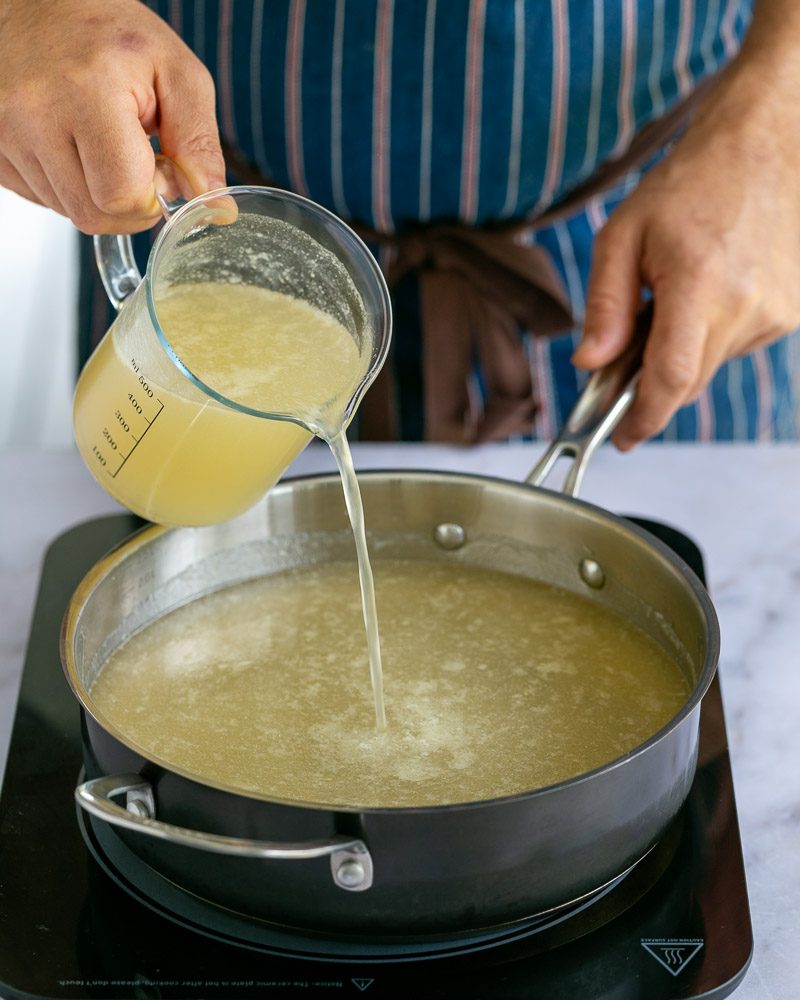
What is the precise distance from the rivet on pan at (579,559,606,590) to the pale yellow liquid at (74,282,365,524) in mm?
301

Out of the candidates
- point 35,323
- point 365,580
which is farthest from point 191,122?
point 35,323

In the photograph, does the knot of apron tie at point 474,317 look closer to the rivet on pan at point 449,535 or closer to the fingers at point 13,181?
the rivet on pan at point 449,535

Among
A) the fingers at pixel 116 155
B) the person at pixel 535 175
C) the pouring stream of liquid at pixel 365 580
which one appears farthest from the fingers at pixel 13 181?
the pouring stream of liquid at pixel 365 580

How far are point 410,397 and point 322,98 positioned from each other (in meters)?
0.39

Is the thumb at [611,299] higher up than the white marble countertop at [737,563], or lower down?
higher up

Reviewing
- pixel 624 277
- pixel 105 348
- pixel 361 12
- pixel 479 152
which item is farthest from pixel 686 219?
pixel 105 348

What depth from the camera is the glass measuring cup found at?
90 centimetres

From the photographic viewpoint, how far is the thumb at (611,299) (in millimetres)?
1267

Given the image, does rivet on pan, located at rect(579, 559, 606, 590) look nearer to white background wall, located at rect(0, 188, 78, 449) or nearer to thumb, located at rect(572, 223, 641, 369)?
thumb, located at rect(572, 223, 641, 369)

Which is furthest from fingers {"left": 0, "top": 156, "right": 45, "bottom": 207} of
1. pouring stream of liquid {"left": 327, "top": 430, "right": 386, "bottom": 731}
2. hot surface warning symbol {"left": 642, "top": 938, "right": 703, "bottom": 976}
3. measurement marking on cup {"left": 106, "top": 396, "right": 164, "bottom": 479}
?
hot surface warning symbol {"left": 642, "top": 938, "right": 703, "bottom": 976}

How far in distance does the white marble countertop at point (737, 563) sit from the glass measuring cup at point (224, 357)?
0.26 metres

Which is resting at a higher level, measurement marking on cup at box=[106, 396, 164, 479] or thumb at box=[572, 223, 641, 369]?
measurement marking on cup at box=[106, 396, 164, 479]

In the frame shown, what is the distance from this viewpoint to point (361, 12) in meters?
1.43

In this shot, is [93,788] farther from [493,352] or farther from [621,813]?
[493,352]
